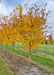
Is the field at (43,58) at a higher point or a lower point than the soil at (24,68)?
lower

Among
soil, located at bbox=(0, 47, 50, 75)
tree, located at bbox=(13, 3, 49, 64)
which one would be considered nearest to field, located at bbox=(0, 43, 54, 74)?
soil, located at bbox=(0, 47, 50, 75)

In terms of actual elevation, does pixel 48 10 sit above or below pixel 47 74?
above

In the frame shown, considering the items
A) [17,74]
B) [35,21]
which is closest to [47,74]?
[17,74]

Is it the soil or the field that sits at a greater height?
the soil

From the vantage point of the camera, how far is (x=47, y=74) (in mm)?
6262

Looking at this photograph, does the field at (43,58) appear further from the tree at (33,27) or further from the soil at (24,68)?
the tree at (33,27)

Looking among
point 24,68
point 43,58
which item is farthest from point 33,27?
point 43,58

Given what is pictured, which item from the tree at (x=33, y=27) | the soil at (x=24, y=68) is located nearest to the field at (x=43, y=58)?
the soil at (x=24, y=68)

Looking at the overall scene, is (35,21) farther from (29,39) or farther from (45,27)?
(29,39)

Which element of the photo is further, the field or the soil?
the field

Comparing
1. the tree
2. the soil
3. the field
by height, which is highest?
the tree

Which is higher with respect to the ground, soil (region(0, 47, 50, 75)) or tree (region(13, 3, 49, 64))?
tree (region(13, 3, 49, 64))

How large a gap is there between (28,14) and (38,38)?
2.29m

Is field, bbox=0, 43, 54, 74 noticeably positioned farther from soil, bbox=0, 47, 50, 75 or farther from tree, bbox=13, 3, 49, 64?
tree, bbox=13, 3, 49, 64
